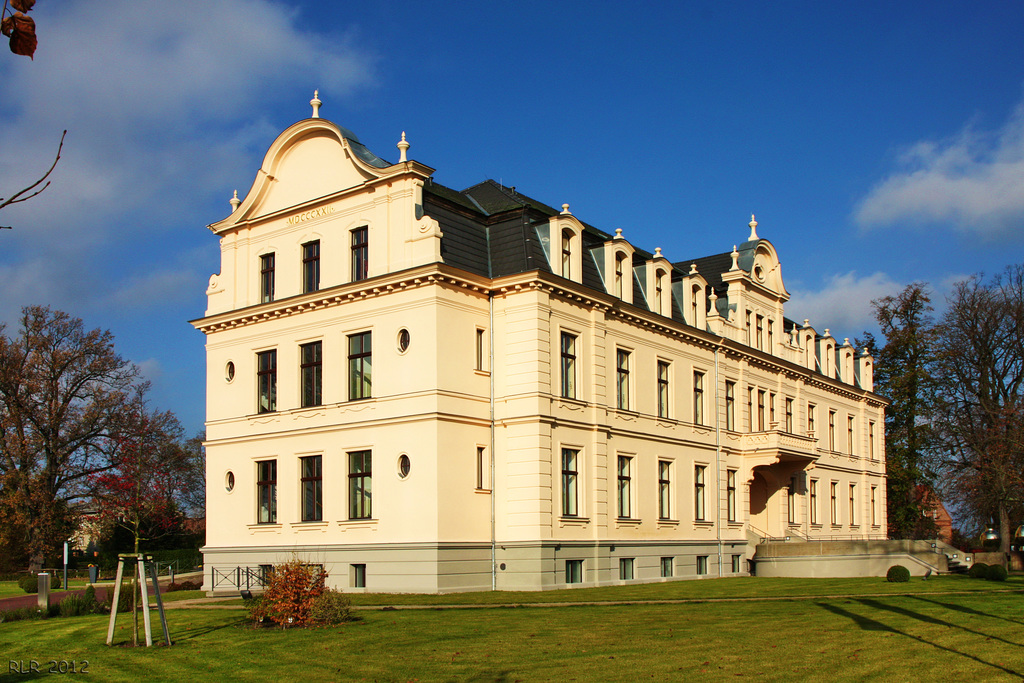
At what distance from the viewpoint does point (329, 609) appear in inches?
739

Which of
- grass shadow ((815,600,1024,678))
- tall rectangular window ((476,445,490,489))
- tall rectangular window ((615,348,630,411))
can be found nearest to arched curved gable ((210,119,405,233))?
tall rectangular window ((476,445,490,489))

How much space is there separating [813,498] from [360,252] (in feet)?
92.2

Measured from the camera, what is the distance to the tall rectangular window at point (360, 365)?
1183 inches

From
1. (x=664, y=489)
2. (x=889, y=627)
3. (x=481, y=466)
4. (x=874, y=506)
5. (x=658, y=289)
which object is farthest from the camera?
(x=874, y=506)

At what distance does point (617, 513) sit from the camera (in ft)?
107

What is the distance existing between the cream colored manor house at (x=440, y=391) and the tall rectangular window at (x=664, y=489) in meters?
0.08

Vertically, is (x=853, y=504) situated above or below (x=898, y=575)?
above

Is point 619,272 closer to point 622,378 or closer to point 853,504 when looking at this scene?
point 622,378

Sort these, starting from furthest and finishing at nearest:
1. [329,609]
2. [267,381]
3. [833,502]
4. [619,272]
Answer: [833,502] → [619,272] → [267,381] → [329,609]

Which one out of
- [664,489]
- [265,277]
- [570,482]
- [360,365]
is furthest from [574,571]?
[265,277]

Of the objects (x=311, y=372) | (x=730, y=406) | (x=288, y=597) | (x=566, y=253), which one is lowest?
(x=288, y=597)

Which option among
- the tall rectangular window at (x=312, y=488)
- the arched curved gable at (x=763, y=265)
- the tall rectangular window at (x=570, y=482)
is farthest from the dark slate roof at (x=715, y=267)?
the tall rectangular window at (x=312, y=488)

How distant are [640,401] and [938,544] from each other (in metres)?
18.0

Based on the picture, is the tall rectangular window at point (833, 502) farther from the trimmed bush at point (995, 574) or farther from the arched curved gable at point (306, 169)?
the arched curved gable at point (306, 169)
